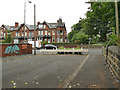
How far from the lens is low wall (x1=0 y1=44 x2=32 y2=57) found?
15.1 meters

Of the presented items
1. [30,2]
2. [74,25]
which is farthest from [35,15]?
[74,25]

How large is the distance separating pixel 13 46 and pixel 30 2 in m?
7.57

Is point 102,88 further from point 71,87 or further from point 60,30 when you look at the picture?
point 60,30

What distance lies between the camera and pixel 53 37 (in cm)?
4847

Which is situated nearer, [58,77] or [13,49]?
[58,77]

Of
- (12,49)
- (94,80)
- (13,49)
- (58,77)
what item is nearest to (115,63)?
(94,80)

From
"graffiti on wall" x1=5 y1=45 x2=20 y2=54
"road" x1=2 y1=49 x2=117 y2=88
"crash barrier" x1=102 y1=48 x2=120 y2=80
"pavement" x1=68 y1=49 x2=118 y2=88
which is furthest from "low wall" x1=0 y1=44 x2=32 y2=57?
"crash barrier" x1=102 y1=48 x2=120 y2=80

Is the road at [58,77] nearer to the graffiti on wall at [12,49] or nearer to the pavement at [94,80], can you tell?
the pavement at [94,80]

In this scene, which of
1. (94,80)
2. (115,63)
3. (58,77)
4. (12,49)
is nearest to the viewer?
(94,80)

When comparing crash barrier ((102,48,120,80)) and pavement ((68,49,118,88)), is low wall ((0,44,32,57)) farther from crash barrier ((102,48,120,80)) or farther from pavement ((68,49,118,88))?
crash barrier ((102,48,120,80))

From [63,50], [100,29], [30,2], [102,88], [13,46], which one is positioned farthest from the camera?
[100,29]

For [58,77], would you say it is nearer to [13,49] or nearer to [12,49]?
[12,49]

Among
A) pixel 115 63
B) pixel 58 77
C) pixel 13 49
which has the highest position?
pixel 13 49

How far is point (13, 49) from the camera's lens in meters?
16.9
